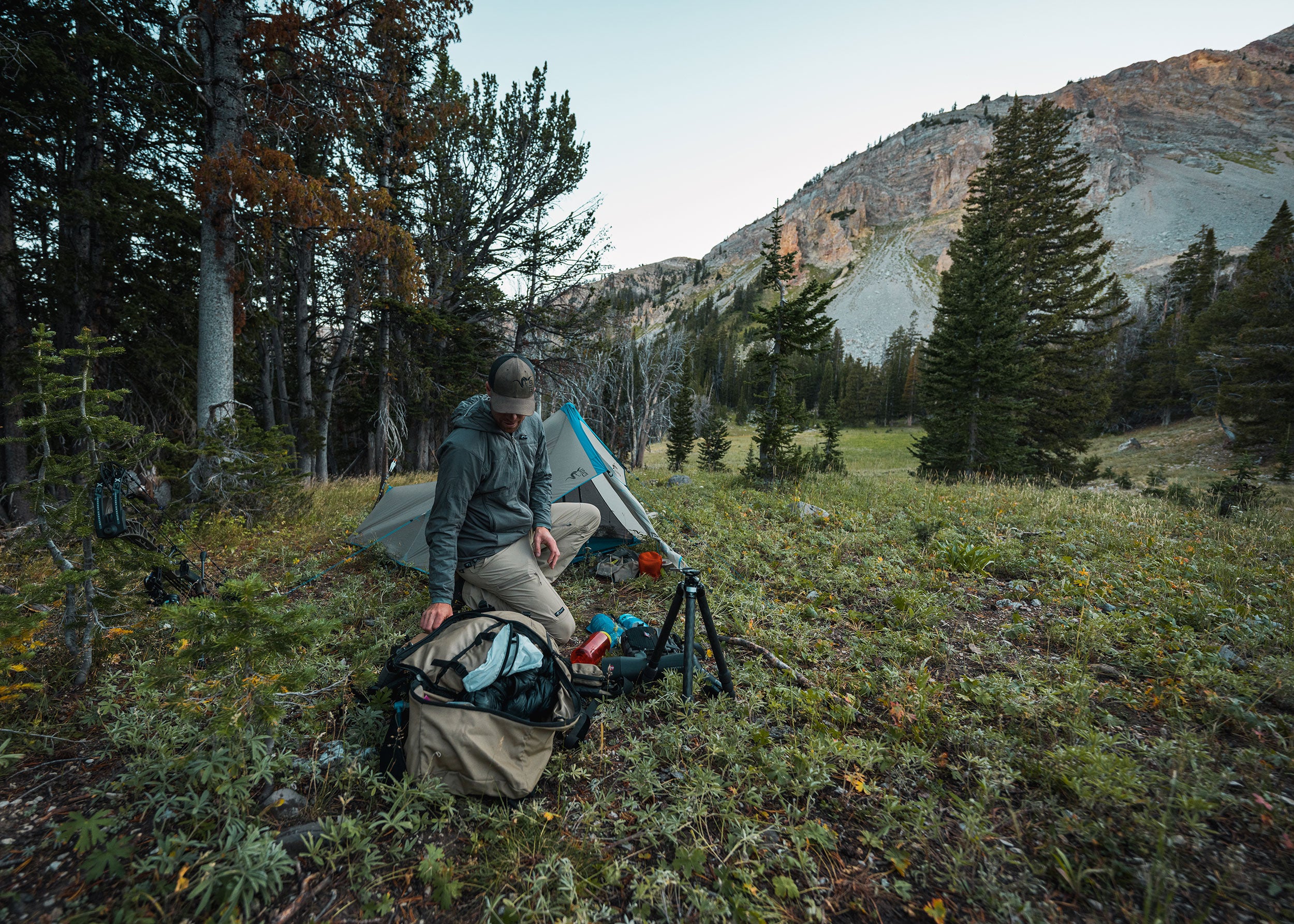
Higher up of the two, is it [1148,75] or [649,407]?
[1148,75]

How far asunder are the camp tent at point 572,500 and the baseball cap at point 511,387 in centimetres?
207

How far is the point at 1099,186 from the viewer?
114 m

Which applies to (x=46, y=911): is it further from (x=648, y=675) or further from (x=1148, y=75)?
(x=1148, y=75)

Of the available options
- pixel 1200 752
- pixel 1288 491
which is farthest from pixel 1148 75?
pixel 1200 752

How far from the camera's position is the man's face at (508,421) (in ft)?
11.2

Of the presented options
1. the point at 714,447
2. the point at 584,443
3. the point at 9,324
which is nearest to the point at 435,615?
the point at 584,443

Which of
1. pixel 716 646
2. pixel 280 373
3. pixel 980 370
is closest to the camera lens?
pixel 716 646

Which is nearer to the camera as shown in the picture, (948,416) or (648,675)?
(648,675)

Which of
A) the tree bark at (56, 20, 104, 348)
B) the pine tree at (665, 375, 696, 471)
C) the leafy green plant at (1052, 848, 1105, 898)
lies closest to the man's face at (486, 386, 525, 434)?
the leafy green plant at (1052, 848, 1105, 898)

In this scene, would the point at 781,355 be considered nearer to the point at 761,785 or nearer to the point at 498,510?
the point at 498,510

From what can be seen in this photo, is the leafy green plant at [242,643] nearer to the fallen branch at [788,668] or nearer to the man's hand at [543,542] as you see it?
the man's hand at [543,542]

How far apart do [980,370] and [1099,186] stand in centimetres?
15137

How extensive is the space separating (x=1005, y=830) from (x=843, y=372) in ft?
245

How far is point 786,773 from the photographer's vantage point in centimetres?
257
